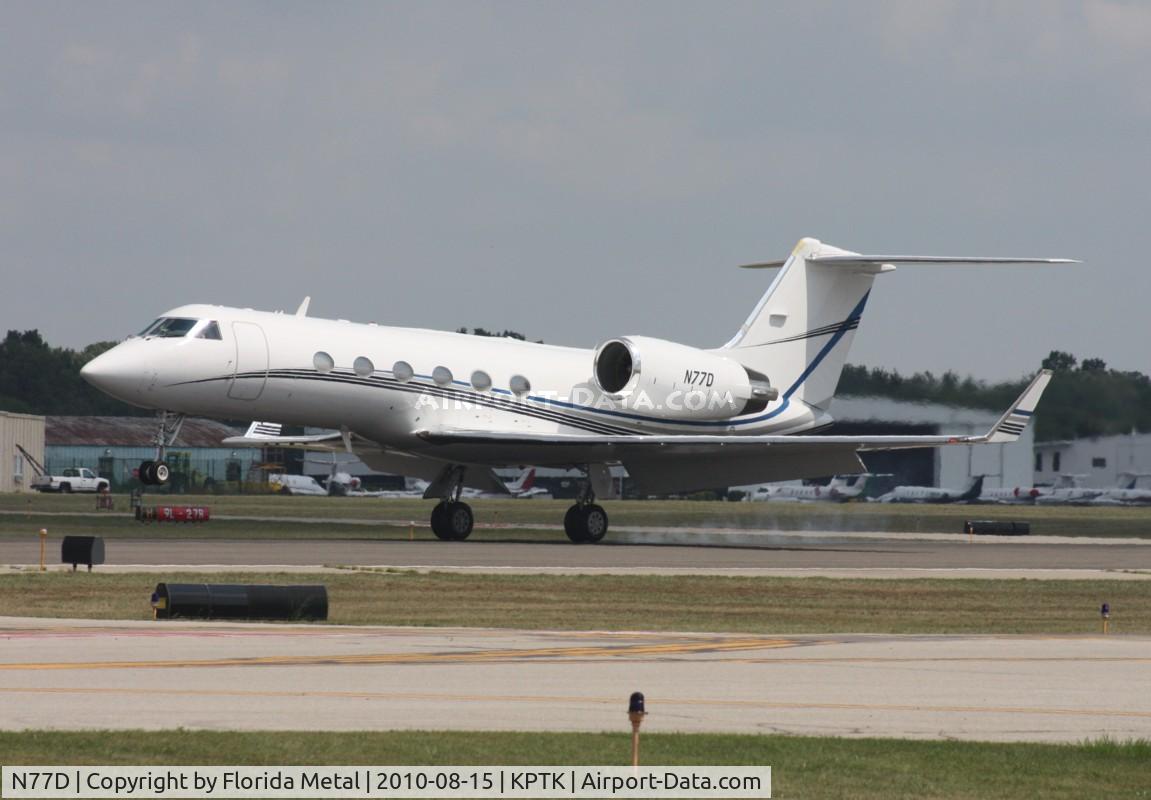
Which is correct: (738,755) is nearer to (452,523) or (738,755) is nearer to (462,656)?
(462,656)

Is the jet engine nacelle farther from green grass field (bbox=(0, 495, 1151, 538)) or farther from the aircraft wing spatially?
green grass field (bbox=(0, 495, 1151, 538))

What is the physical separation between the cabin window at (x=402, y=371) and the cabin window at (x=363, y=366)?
504 millimetres

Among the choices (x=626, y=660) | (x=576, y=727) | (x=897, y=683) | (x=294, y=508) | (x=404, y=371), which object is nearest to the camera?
(x=576, y=727)

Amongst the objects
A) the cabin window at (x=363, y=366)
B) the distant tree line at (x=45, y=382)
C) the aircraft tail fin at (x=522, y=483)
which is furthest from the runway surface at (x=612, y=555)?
the distant tree line at (x=45, y=382)

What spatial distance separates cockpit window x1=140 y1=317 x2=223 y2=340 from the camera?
35344 millimetres

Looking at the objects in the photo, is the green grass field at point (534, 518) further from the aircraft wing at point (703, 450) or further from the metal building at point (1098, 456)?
the aircraft wing at point (703, 450)

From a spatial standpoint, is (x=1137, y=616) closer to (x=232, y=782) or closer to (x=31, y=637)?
(x=31, y=637)

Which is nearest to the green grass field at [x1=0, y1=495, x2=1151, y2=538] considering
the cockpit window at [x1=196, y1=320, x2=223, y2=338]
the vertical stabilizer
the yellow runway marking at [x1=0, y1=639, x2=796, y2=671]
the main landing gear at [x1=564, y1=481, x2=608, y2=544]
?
the main landing gear at [x1=564, y1=481, x2=608, y2=544]

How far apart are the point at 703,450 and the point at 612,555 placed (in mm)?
5207

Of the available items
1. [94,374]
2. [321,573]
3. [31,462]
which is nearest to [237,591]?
[321,573]

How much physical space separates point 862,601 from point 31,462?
78.8 metres

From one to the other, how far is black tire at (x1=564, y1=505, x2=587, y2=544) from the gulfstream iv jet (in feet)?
0.11

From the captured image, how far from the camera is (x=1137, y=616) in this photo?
24.7 m

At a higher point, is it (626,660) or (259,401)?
(259,401)
